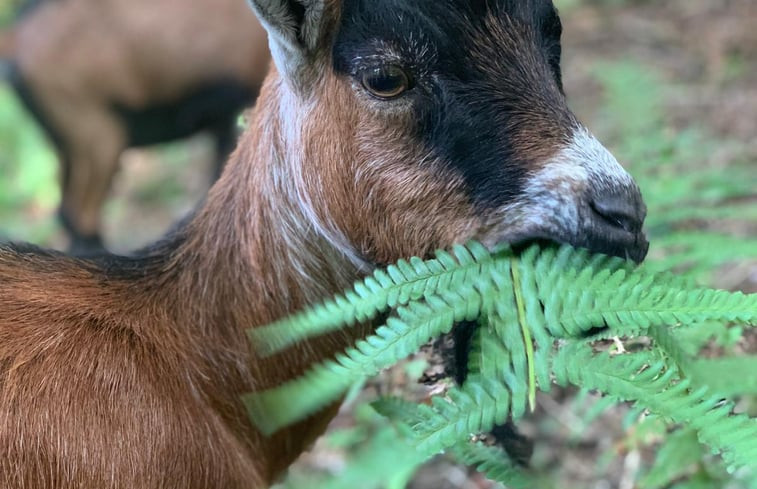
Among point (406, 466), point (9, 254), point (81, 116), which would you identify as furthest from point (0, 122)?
point (406, 466)

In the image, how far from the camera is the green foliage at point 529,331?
2.12 metres

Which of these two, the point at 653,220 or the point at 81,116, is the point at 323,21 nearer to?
the point at 653,220

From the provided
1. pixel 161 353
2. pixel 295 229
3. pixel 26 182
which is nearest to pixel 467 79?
pixel 295 229

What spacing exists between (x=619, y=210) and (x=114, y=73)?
6.88 meters

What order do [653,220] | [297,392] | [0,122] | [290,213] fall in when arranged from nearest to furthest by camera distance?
[297,392]
[290,213]
[653,220]
[0,122]

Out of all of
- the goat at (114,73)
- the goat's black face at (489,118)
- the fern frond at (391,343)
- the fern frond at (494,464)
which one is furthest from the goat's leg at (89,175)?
the fern frond at (391,343)

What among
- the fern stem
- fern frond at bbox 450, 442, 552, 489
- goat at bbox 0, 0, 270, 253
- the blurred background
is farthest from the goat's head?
goat at bbox 0, 0, 270, 253

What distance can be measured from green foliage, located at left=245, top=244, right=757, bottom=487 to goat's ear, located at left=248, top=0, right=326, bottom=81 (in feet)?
2.90

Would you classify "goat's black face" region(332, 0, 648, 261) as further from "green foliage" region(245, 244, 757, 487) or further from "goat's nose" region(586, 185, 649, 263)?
"green foliage" region(245, 244, 757, 487)

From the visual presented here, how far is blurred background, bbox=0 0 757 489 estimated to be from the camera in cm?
380

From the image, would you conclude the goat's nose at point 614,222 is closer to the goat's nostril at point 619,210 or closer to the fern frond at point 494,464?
the goat's nostril at point 619,210

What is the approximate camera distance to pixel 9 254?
319 cm

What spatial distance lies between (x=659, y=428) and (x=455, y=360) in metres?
1.04

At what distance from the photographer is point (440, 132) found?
2.69 m
